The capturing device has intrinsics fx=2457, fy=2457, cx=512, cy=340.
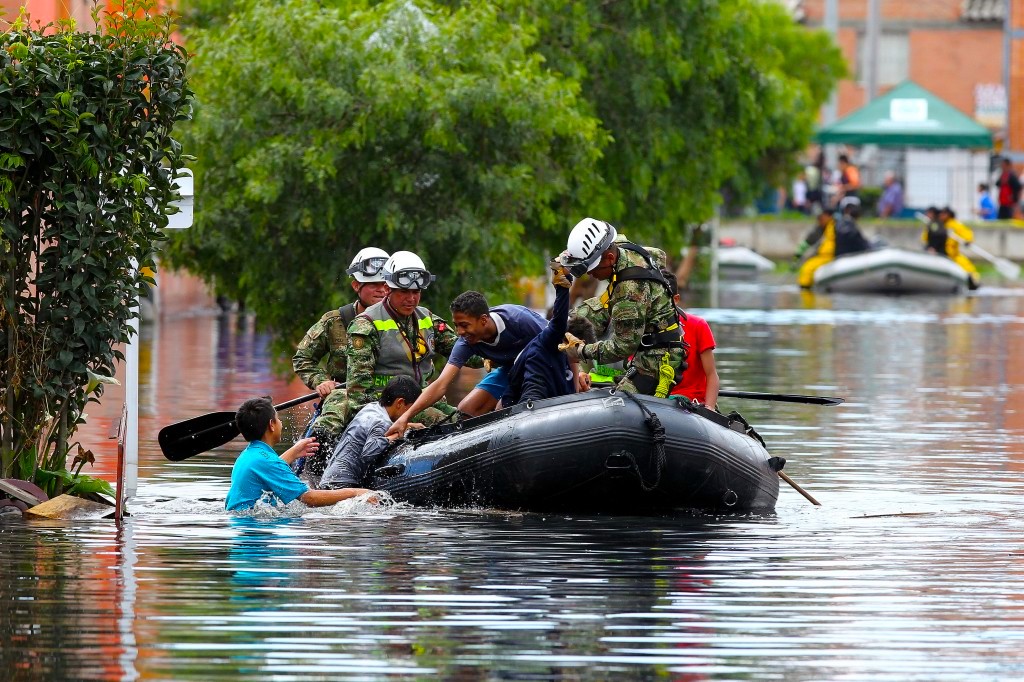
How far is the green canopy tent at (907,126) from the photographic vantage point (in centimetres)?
5528

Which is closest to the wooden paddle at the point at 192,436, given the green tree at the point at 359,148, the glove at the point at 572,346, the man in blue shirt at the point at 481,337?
the man in blue shirt at the point at 481,337

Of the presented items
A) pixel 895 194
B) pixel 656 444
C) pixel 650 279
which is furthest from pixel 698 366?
pixel 895 194

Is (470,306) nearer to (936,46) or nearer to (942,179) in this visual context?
(942,179)

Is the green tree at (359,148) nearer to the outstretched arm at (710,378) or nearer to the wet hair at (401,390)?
the wet hair at (401,390)

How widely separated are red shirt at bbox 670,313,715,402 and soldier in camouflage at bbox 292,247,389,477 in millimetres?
2310

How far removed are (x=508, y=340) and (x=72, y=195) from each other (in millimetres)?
3046

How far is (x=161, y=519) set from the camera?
45.1 ft

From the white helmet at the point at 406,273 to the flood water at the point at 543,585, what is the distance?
180cm

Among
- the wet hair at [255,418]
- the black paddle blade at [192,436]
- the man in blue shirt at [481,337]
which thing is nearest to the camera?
the wet hair at [255,418]

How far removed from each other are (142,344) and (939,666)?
23409mm

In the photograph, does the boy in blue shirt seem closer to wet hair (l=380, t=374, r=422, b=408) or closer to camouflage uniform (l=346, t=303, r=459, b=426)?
wet hair (l=380, t=374, r=422, b=408)

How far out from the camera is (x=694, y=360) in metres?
15.3

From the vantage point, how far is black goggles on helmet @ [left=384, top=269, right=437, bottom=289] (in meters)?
15.9

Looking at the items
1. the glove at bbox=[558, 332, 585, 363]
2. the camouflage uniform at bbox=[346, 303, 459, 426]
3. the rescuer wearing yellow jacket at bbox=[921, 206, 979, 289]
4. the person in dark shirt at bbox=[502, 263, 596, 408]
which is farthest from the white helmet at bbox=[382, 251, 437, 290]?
the rescuer wearing yellow jacket at bbox=[921, 206, 979, 289]
